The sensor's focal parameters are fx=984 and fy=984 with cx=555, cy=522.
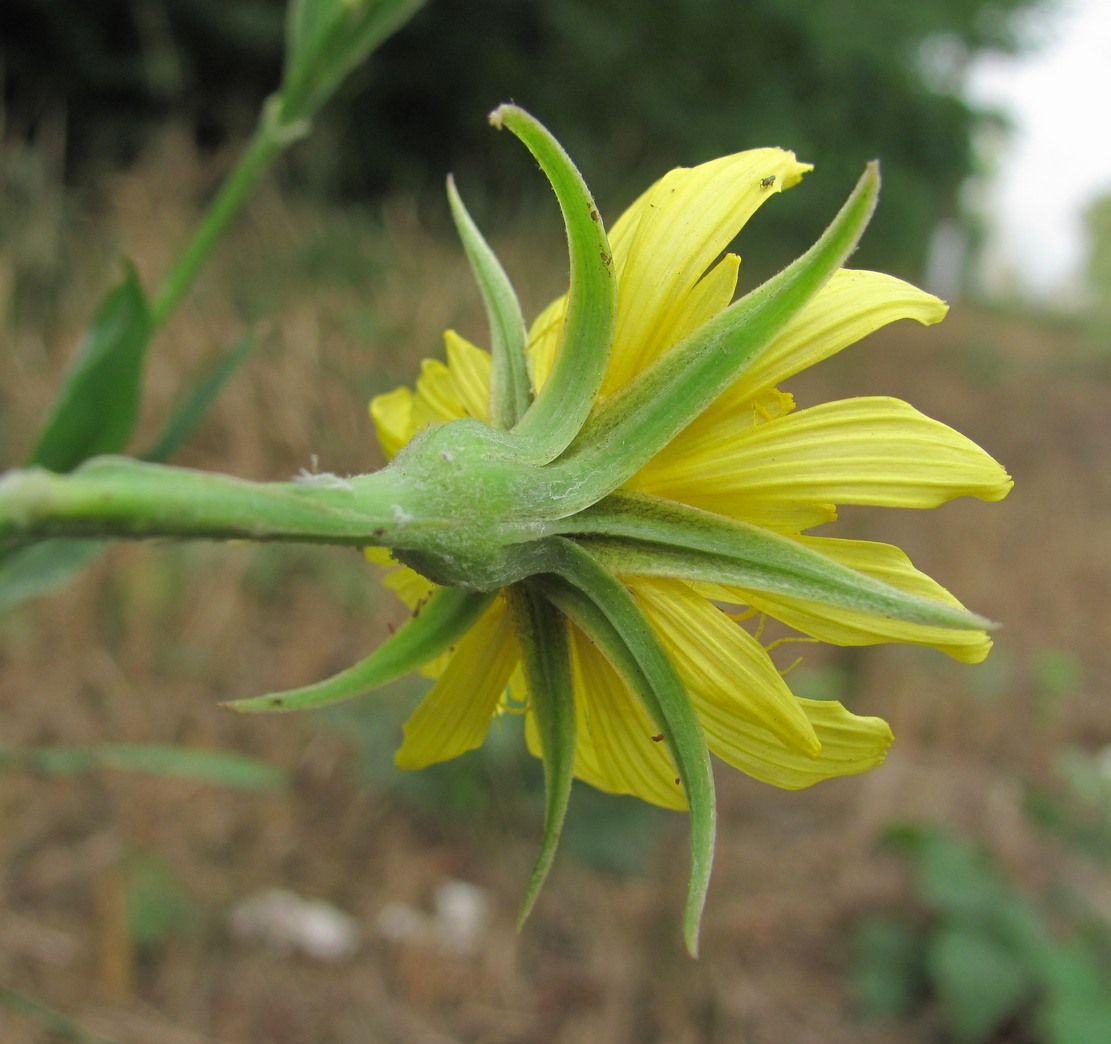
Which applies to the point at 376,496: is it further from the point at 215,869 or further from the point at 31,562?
the point at 215,869

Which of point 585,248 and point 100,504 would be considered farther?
point 585,248

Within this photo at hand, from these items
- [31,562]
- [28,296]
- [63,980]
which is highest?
[28,296]

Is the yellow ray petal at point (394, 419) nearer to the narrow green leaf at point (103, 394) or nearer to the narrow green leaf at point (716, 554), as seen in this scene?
the narrow green leaf at point (716, 554)

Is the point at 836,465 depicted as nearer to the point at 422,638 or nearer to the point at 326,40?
the point at 422,638

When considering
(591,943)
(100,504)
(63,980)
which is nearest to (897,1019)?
(591,943)

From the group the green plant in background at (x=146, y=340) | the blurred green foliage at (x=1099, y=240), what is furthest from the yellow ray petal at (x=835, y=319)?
the blurred green foliage at (x=1099, y=240)

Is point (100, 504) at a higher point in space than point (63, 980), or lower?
higher

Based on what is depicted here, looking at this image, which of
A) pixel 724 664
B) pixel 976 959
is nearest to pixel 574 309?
pixel 724 664
